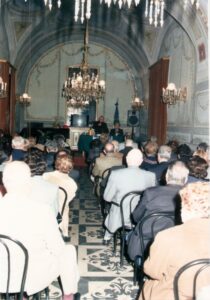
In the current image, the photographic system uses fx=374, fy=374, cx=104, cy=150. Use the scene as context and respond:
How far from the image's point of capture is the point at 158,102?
14016 millimetres

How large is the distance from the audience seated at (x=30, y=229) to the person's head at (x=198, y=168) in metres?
2.01

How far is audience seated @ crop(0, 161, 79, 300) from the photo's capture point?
247 cm

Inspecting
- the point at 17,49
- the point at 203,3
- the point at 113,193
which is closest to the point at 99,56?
the point at 17,49

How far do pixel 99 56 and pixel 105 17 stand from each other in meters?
3.84

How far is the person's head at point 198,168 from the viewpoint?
4141 millimetres

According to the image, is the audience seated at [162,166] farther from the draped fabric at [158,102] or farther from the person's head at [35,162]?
the draped fabric at [158,102]

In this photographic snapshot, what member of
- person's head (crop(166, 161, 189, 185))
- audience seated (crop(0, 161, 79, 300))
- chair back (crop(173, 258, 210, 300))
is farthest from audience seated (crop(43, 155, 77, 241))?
chair back (crop(173, 258, 210, 300))

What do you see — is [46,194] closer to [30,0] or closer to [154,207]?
[154,207]

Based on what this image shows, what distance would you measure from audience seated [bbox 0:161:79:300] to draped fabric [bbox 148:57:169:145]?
434 inches

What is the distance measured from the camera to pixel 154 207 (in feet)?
10.8

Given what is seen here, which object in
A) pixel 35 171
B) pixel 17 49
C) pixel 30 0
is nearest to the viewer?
pixel 35 171

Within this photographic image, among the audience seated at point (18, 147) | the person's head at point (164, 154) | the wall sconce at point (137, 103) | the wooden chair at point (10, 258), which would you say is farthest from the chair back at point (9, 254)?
the wall sconce at point (137, 103)

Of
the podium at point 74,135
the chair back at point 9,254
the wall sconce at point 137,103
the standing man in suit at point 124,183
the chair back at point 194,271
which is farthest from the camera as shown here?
the wall sconce at point 137,103

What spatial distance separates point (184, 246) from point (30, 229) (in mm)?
1036
